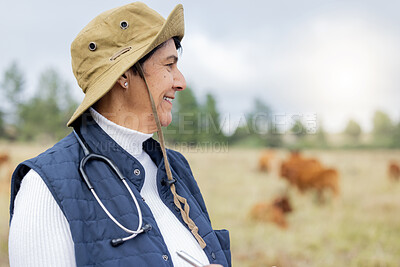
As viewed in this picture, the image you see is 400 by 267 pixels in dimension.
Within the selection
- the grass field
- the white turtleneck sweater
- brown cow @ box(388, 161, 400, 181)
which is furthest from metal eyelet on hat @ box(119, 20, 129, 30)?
brown cow @ box(388, 161, 400, 181)

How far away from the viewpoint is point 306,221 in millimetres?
7586

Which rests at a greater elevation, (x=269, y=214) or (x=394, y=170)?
(x=394, y=170)

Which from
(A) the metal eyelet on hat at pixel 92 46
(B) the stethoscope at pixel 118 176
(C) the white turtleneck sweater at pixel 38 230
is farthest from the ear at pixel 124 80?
(C) the white turtleneck sweater at pixel 38 230

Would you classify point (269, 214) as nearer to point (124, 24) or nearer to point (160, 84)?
point (160, 84)

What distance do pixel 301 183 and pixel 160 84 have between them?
809 cm

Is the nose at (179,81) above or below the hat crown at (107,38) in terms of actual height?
below

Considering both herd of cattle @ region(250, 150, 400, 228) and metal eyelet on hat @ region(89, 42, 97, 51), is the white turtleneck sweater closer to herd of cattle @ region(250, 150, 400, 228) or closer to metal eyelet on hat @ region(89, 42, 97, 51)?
metal eyelet on hat @ region(89, 42, 97, 51)

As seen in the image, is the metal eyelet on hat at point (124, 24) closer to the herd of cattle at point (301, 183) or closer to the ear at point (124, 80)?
the ear at point (124, 80)

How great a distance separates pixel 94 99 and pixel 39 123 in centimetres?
2601

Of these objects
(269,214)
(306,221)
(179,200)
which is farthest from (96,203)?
(306,221)

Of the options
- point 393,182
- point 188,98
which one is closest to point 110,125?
point 393,182

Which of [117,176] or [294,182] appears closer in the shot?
[117,176]

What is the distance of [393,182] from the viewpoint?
10922mm

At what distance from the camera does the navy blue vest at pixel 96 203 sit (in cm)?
125
